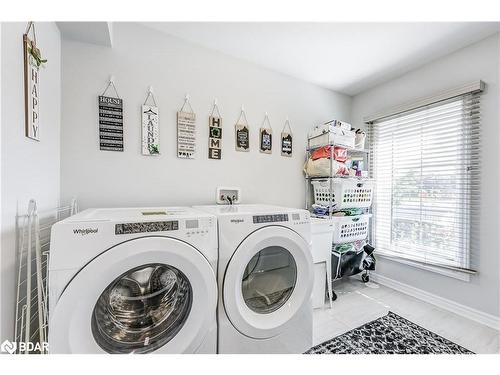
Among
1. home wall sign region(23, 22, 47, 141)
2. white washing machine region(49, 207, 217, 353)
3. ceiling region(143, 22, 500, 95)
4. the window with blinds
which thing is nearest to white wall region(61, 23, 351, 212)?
ceiling region(143, 22, 500, 95)

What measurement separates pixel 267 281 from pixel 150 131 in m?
1.37

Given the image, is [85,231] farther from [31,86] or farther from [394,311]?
[394,311]

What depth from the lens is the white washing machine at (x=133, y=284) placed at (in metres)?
0.80

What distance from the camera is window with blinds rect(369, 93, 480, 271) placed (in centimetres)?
184

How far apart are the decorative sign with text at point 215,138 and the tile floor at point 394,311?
1.60 m

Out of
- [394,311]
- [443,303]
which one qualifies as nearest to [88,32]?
[394,311]

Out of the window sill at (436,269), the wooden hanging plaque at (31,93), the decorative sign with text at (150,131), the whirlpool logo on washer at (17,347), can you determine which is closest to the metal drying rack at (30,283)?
the whirlpool logo on washer at (17,347)

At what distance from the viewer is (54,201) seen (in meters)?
1.35

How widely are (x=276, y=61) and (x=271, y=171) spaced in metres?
1.04

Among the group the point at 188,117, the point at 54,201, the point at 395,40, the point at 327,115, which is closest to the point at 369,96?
the point at 327,115

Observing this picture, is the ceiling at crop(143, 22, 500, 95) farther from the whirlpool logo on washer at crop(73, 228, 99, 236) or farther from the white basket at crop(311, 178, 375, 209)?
the whirlpool logo on washer at crop(73, 228, 99, 236)

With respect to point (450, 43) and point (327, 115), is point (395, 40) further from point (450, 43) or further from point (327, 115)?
point (327, 115)

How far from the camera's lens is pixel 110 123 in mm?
1553

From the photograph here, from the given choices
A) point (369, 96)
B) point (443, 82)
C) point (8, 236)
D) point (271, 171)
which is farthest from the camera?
point (369, 96)
